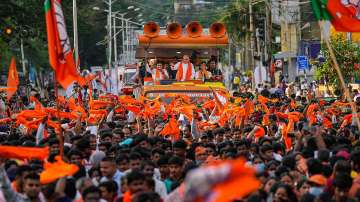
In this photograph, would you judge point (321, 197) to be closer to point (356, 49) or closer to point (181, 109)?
point (181, 109)

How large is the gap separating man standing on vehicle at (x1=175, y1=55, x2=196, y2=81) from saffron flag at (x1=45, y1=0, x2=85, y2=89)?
15045mm

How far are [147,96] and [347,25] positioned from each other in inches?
517

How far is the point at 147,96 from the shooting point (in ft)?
86.5

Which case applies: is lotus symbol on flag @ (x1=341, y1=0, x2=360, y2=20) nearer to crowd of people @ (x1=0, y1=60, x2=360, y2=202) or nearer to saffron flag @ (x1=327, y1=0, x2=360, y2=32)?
saffron flag @ (x1=327, y1=0, x2=360, y2=32)

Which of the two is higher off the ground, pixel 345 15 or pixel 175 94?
pixel 345 15

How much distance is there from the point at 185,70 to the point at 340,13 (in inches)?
590

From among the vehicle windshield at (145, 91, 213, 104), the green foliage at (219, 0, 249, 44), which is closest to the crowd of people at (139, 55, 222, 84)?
the vehicle windshield at (145, 91, 213, 104)

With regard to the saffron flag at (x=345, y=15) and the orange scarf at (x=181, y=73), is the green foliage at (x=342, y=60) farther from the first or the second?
the saffron flag at (x=345, y=15)

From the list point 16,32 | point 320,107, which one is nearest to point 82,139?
point 320,107

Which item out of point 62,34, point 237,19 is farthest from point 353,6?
point 237,19

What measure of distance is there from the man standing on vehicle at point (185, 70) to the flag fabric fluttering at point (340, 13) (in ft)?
48.3

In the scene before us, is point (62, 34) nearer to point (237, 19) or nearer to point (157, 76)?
point (157, 76)

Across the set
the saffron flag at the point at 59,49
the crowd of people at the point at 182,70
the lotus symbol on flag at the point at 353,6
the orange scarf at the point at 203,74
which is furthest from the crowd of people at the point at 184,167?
the orange scarf at the point at 203,74

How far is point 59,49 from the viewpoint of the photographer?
42.7ft
